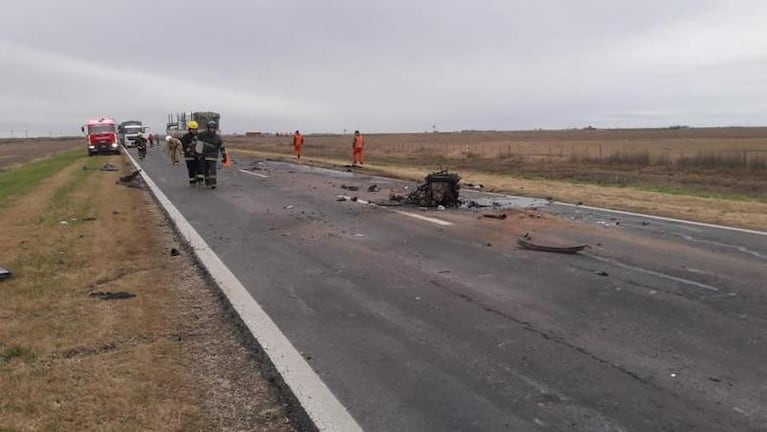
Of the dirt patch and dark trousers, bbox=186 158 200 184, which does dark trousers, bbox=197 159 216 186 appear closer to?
dark trousers, bbox=186 158 200 184

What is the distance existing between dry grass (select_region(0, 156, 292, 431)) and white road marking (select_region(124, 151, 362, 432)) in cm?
17

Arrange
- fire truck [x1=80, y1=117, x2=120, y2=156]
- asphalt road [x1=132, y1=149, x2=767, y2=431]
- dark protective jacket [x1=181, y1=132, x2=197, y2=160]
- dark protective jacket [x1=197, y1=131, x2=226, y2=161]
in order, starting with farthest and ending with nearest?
fire truck [x1=80, y1=117, x2=120, y2=156] < dark protective jacket [x1=181, y1=132, x2=197, y2=160] < dark protective jacket [x1=197, y1=131, x2=226, y2=161] < asphalt road [x1=132, y1=149, x2=767, y2=431]

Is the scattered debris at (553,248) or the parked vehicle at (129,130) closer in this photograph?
the scattered debris at (553,248)

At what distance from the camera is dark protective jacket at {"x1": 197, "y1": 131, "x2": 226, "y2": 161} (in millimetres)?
19250

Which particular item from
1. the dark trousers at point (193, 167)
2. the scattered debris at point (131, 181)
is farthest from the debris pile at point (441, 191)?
the scattered debris at point (131, 181)

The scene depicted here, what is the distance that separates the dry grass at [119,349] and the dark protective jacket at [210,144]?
964 cm

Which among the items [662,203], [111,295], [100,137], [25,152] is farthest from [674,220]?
[25,152]

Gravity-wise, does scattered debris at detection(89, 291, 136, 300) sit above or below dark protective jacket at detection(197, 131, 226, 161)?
below

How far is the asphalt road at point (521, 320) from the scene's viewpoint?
4105 mm

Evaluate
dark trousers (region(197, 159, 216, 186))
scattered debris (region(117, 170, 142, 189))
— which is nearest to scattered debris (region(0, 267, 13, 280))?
dark trousers (region(197, 159, 216, 186))

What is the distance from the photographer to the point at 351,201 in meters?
16.0

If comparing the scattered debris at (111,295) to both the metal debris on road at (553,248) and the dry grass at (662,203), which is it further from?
the dry grass at (662,203)

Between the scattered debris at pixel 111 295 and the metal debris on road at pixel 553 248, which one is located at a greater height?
the metal debris on road at pixel 553 248

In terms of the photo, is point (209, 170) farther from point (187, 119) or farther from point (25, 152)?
point (25, 152)
